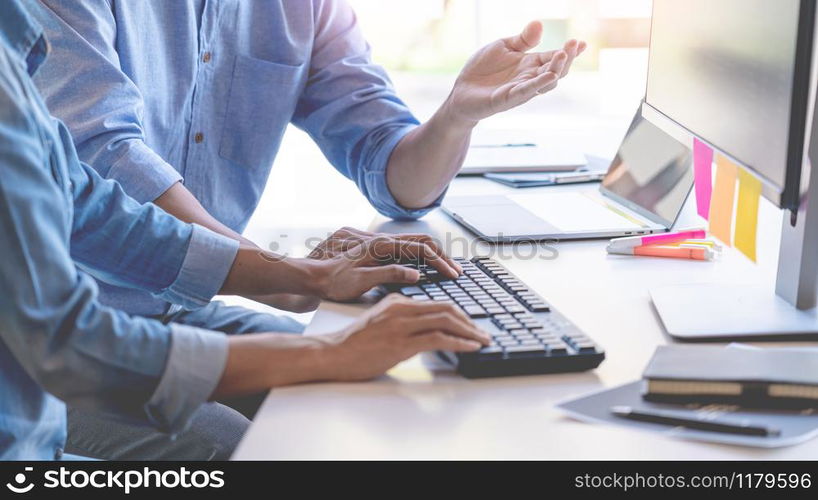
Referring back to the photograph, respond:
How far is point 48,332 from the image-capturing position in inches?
28.5

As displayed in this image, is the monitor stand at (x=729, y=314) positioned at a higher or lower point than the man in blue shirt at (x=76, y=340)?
lower

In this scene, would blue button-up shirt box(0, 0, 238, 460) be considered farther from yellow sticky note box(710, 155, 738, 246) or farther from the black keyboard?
yellow sticky note box(710, 155, 738, 246)

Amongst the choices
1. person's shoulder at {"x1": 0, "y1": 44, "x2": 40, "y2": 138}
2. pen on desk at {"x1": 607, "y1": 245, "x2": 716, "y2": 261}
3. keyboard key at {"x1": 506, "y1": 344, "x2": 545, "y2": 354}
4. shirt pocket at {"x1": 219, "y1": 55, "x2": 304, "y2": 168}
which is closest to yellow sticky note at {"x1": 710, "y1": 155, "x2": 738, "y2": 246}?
pen on desk at {"x1": 607, "y1": 245, "x2": 716, "y2": 261}

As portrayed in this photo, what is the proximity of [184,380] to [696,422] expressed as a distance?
39 centimetres

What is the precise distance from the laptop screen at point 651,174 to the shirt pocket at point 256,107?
539mm

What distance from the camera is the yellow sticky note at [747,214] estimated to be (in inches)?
35.9

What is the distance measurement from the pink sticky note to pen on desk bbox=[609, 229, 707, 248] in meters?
0.15

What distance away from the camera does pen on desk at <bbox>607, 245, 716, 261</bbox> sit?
1.20 m

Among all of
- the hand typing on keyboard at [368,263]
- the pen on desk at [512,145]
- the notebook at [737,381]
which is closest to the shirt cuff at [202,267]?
the hand typing on keyboard at [368,263]

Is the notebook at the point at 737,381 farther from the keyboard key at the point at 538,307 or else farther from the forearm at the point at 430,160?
the forearm at the point at 430,160

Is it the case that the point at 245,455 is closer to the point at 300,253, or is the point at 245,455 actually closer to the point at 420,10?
the point at 300,253

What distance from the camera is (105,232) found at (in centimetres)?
104

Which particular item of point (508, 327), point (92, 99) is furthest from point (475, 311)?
point (92, 99)

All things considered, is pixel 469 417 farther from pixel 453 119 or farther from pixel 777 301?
pixel 453 119
